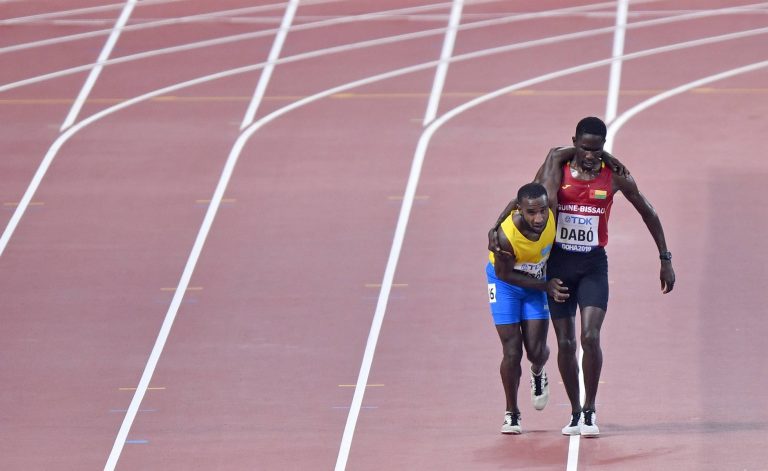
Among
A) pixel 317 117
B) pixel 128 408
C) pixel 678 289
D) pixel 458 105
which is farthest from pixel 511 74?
pixel 128 408

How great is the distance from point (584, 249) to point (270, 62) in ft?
32.9

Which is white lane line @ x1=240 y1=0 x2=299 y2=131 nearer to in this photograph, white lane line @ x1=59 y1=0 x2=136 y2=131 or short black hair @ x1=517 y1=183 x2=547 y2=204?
white lane line @ x1=59 y1=0 x2=136 y2=131

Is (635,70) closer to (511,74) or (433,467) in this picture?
(511,74)

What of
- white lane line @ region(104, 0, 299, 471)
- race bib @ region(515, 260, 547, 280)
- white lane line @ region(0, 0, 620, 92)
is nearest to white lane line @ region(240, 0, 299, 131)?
white lane line @ region(104, 0, 299, 471)

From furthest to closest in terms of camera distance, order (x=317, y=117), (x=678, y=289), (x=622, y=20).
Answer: (x=622, y=20) < (x=317, y=117) < (x=678, y=289)

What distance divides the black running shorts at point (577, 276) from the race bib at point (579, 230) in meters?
0.05

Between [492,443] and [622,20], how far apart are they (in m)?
11.0

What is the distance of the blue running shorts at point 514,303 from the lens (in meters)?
9.59

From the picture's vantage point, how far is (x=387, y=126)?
55.7 feet

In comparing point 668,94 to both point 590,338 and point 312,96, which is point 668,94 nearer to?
point 312,96

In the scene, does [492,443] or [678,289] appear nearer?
[492,443]

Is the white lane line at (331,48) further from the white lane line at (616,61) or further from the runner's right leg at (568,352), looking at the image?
the runner's right leg at (568,352)

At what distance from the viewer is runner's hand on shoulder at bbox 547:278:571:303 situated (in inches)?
365

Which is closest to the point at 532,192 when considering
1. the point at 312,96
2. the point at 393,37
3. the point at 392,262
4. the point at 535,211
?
the point at 535,211
